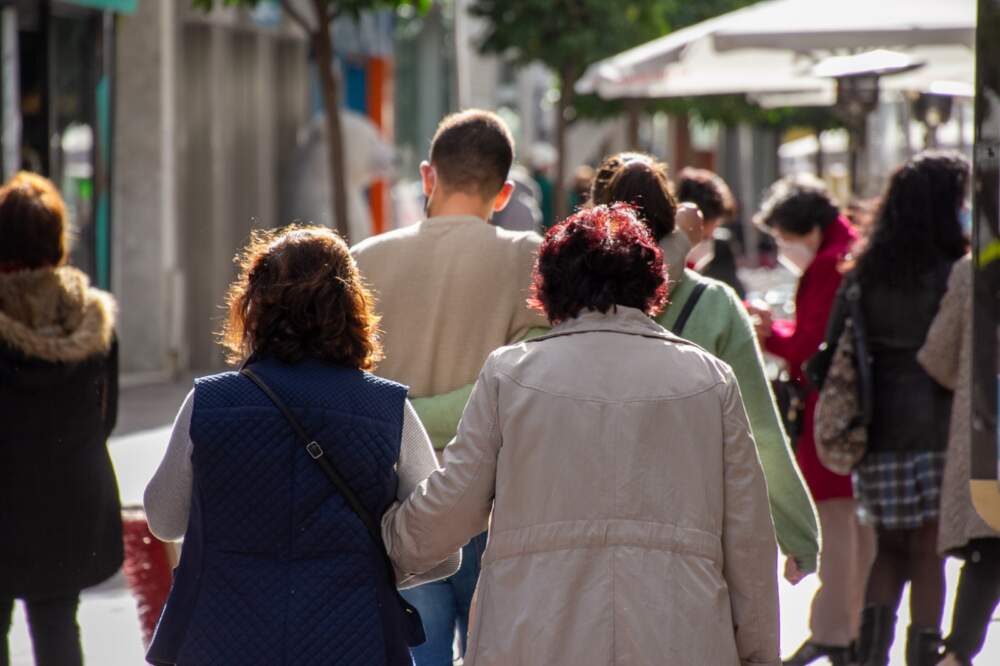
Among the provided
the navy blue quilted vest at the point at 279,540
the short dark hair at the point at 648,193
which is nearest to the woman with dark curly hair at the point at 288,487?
the navy blue quilted vest at the point at 279,540

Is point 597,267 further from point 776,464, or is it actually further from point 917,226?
point 917,226

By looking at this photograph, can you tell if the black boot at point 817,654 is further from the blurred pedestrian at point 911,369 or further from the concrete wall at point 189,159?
the concrete wall at point 189,159

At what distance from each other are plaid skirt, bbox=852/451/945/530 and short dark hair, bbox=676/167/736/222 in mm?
1139

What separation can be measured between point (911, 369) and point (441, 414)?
2.05 m

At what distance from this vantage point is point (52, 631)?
527 cm

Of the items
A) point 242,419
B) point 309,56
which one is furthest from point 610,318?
point 309,56

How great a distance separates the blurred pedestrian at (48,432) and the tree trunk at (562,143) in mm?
13270

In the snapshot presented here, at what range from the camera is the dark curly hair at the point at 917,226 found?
19.7 ft

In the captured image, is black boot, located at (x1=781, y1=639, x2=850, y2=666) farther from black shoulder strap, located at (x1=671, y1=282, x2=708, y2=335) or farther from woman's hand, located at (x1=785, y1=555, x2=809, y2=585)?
black shoulder strap, located at (x1=671, y1=282, x2=708, y2=335)

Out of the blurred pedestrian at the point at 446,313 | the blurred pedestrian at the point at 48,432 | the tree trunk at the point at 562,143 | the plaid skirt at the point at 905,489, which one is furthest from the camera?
the tree trunk at the point at 562,143

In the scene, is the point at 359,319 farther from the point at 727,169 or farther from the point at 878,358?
the point at 727,169

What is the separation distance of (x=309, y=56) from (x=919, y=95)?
786cm

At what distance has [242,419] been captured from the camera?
369 cm

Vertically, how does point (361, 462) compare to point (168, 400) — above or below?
above
